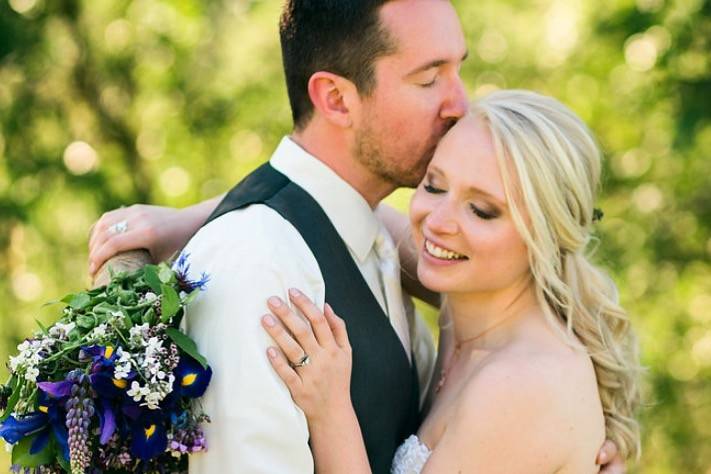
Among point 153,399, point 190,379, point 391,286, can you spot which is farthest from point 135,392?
point 391,286

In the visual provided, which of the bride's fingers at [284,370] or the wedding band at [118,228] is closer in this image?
the bride's fingers at [284,370]

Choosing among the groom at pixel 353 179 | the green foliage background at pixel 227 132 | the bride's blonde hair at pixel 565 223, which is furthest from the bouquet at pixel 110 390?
the green foliage background at pixel 227 132

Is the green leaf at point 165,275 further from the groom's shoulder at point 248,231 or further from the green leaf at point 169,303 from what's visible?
the groom's shoulder at point 248,231

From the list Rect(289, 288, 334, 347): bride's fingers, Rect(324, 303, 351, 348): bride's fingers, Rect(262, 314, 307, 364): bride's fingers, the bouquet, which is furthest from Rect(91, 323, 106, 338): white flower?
Rect(324, 303, 351, 348): bride's fingers

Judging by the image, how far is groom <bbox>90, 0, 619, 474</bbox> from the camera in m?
2.71

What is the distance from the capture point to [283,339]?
99.3 inches

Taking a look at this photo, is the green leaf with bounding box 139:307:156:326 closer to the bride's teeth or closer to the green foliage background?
the bride's teeth

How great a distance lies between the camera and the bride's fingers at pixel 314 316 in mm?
2617

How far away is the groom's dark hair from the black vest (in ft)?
1.10

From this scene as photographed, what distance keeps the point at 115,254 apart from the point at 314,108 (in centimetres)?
77

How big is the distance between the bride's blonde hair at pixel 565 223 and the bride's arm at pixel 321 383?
0.70m

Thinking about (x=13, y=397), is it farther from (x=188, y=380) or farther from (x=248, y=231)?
(x=248, y=231)

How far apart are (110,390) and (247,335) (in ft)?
1.19

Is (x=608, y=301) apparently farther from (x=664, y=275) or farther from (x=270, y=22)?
(x=270, y=22)
